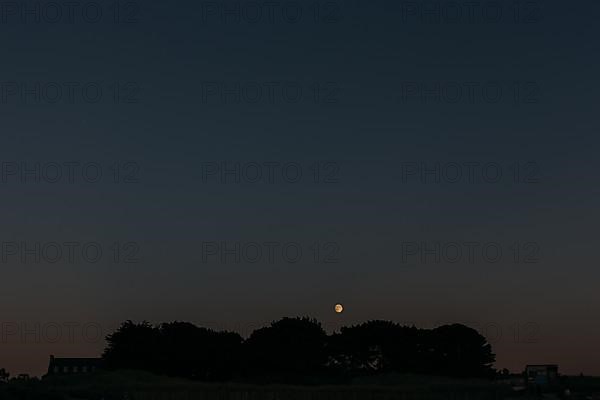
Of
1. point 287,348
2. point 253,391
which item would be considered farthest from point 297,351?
point 253,391

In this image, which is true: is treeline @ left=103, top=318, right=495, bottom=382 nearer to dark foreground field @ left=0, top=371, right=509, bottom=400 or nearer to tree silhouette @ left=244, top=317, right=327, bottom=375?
tree silhouette @ left=244, top=317, right=327, bottom=375

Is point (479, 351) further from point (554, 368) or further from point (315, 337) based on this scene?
point (554, 368)

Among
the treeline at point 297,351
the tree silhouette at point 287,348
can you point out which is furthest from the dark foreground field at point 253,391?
the tree silhouette at point 287,348

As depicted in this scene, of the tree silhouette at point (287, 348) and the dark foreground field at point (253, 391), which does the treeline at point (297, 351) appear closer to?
the tree silhouette at point (287, 348)

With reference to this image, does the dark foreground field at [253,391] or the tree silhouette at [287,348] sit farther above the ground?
the tree silhouette at [287,348]

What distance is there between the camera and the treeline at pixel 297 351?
12181 cm

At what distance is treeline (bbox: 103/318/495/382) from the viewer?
12181 cm

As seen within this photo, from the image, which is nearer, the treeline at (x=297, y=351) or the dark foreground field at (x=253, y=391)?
the dark foreground field at (x=253, y=391)

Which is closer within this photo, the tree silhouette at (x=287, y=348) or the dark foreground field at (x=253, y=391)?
the dark foreground field at (x=253, y=391)

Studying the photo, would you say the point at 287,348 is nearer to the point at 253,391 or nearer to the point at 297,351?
the point at 297,351

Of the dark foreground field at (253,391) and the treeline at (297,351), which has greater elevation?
the treeline at (297,351)

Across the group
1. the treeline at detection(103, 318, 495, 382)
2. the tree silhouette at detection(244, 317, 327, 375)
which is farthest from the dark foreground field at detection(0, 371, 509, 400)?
the tree silhouette at detection(244, 317, 327, 375)

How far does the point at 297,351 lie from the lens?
126438mm

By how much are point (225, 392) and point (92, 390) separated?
11628 millimetres
